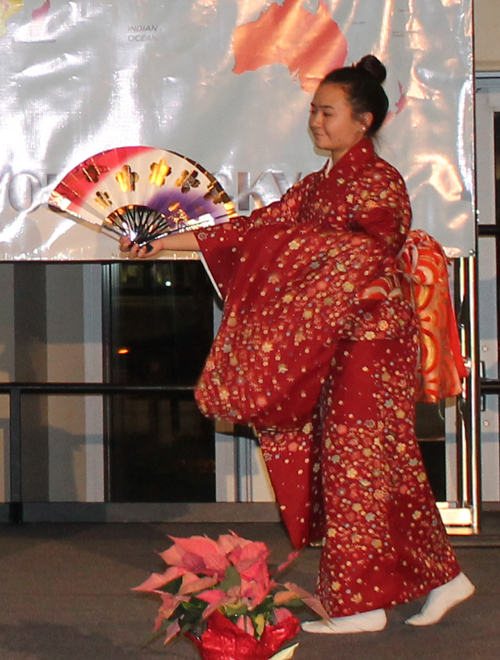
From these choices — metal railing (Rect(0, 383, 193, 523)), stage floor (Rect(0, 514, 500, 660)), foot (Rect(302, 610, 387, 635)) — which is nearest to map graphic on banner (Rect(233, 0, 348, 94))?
metal railing (Rect(0, 383, 193, 523))

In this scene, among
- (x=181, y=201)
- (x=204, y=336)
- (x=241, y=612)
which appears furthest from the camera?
(x=204, y=336)

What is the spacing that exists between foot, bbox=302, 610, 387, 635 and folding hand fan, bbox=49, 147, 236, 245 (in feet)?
3.92

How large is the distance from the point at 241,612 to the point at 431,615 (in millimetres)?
790

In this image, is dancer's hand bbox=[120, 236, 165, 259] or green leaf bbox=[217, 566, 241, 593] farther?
dancer's hand bbox=[120, 236, 165, 259]

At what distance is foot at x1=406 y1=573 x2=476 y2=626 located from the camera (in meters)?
2.21

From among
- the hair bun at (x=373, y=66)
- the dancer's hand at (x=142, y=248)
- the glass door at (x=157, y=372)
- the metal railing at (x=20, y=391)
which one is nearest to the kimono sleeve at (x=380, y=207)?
the hair bun at (x=373, y=66)

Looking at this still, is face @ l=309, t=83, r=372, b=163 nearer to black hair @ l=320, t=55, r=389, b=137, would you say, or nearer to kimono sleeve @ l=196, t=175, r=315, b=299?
black hair @ l=320, t=55, r=389, b=137

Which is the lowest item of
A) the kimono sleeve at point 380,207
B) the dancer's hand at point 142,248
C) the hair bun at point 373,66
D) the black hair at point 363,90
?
the dancer's hand at point 142,248

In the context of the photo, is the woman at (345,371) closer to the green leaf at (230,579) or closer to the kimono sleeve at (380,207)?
the kimono sleeve at (380,207)

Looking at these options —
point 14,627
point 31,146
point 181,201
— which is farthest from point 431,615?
point 31,146

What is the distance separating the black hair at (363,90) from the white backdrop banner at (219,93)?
2.40 ft

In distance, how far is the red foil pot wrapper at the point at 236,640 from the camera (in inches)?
62.0

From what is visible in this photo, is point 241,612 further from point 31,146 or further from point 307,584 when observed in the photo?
point 31,146

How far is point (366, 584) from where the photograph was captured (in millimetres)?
2109
